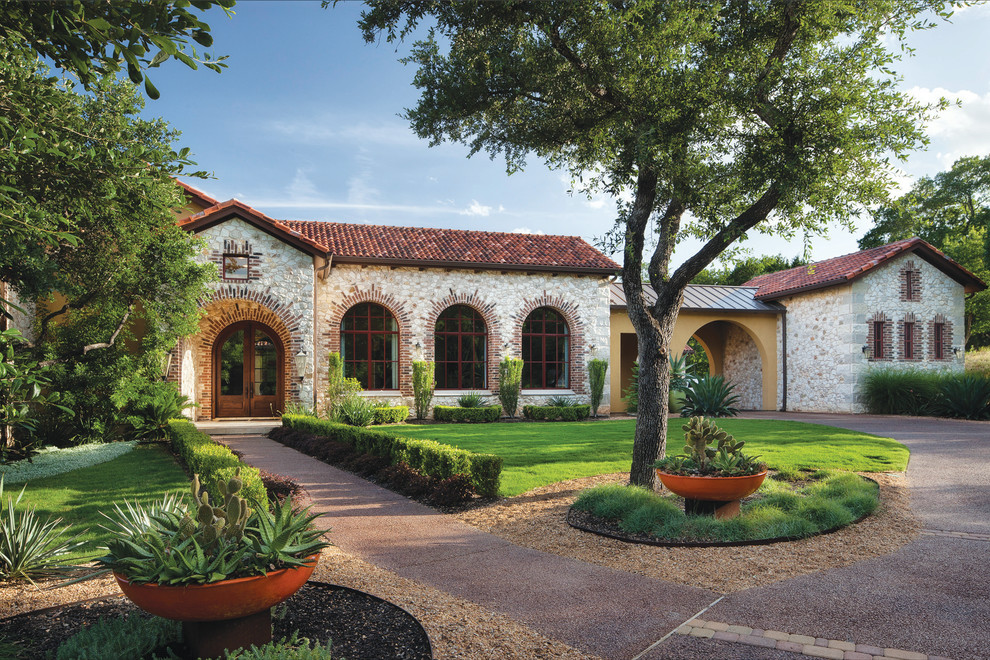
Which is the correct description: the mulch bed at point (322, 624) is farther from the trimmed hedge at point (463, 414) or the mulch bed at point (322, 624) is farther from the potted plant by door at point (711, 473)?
the trimmed hedge at point (463, 414)

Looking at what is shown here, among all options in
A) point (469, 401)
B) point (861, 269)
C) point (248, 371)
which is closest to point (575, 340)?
point (469, 401)

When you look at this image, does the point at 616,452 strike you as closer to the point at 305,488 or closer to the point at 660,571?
the point at 305,488

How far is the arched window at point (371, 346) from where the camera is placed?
17.0 m

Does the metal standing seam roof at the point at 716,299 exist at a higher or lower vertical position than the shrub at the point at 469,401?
higher

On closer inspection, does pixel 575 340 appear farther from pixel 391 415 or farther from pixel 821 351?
pixel 821 351

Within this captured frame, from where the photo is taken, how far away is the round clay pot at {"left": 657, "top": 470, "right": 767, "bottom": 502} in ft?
18.4

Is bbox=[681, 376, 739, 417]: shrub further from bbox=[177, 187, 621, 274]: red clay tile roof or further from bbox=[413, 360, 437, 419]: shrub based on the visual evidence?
bbox=[413, 360, 437, 419]: shrub

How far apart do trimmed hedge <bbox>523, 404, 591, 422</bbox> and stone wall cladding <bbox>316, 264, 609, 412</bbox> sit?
812 millimetres

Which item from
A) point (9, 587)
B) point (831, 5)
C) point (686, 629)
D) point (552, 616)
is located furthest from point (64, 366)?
point (831, 5)

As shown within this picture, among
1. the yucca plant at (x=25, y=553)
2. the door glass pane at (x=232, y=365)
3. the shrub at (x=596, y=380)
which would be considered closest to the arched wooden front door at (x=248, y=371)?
the door glass pane at (x=232, y=365)

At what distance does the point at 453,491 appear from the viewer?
7031mm

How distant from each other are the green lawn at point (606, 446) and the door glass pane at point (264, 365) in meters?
4.75

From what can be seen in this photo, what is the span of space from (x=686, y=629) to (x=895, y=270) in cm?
1914

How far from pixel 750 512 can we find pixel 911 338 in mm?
16719
